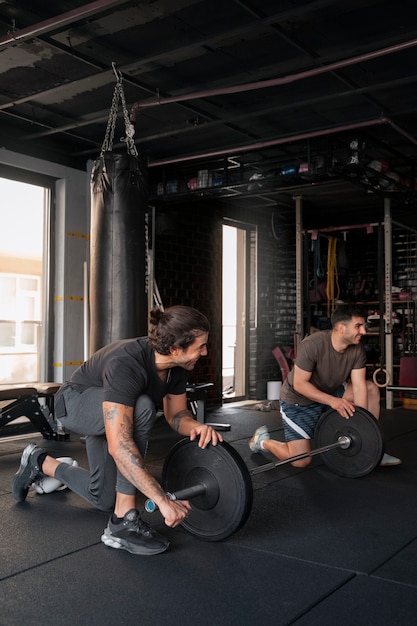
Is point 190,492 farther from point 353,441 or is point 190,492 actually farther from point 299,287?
point 299,287

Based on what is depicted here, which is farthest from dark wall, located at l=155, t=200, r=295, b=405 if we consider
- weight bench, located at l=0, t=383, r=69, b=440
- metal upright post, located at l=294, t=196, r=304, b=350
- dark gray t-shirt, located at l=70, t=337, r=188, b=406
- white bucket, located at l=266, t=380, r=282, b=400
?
dark gray t-shirt, located at l=70, t=337, r=188, b=406

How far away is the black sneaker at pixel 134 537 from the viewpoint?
7.23 ft

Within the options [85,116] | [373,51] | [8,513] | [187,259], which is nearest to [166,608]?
[8,513]

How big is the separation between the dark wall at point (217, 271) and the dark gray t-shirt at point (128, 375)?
3.43 metres

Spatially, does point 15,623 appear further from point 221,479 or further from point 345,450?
point 345,450

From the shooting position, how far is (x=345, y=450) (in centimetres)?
337

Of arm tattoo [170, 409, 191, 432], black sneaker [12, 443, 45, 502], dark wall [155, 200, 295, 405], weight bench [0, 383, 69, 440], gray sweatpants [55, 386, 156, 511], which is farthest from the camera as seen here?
dark wall [155, 200, 295, 405]

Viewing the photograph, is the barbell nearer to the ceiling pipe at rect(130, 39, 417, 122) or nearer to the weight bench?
the weight bench

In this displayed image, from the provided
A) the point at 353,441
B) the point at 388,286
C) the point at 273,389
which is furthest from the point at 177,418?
the point at 273,389

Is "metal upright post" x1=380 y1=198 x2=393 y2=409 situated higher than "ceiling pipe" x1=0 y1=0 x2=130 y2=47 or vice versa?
"ceiling pipe" x1=0 y1=0 x2=130 y2=47

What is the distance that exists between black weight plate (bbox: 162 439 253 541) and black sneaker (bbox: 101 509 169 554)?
166mm

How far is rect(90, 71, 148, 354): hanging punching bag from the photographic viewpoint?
368cm

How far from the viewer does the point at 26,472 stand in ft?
9.22

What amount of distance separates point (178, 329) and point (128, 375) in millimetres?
239
